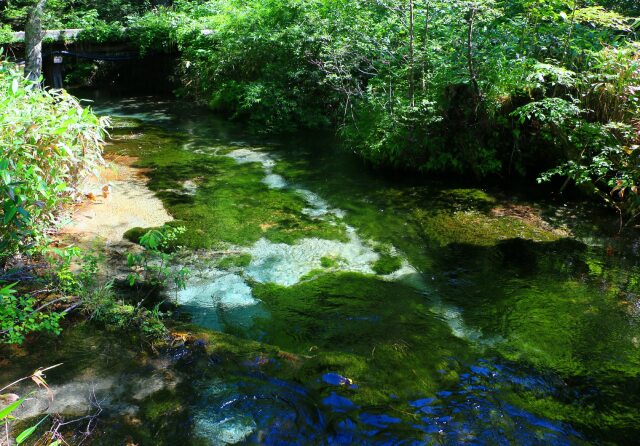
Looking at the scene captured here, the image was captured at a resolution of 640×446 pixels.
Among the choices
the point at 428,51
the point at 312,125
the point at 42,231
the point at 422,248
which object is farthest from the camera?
the point at 312,125

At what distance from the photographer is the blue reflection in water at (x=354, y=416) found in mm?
3186

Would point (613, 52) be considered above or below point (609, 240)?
above

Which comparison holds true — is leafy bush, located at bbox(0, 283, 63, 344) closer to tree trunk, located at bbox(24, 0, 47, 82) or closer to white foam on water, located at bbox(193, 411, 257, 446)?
white foam on water, located at bbox(193, 411, 257, 446)

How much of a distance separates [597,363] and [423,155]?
195 inches

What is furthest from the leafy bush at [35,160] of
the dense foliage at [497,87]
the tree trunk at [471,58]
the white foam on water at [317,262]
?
the tree trunk at [471,58]

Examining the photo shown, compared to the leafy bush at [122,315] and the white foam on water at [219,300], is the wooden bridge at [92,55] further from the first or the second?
the leafy bush at [122,315]

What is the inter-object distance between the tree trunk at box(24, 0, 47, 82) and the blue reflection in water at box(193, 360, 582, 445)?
32.6 ft

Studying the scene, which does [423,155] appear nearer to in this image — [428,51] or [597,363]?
[428,51]

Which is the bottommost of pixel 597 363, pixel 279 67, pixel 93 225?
pixel 597 363

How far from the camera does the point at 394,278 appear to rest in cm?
543

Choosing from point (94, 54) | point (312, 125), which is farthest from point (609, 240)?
point (94, 54)

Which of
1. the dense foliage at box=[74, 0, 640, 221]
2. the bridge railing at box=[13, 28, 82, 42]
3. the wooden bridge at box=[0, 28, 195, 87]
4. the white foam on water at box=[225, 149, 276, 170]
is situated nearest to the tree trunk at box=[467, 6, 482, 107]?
the dense foliage at box=[74, 0, 640, 221]

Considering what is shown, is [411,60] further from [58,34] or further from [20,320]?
[58,34]

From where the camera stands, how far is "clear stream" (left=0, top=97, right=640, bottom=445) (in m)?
3.32
